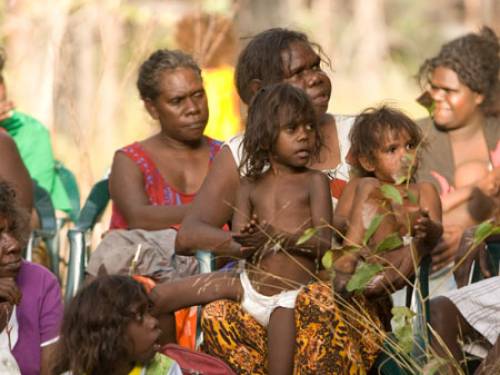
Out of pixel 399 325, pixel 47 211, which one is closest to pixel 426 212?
pixel 399 325

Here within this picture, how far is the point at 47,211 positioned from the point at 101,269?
4.00 feet

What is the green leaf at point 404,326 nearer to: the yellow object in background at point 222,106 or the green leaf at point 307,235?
the green leaf at point 307,235

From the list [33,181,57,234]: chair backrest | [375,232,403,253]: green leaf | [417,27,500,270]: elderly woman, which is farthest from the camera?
[417,27,500,270]: elderly woman

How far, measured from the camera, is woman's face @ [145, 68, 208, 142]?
21.6 ft

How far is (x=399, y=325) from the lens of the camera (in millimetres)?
4719

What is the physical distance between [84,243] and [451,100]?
6.58ft

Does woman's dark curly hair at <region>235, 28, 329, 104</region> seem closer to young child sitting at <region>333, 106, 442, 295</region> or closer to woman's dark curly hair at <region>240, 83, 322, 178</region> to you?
young child sitting at <region>333, 106, 442, 295</region>

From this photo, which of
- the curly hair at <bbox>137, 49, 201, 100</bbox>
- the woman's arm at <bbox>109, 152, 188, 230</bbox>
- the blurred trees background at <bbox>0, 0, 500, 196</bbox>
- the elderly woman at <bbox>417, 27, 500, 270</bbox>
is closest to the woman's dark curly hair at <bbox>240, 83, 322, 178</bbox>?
the blurred trees background at <bbox>0, 0, 500, 196</bbox>

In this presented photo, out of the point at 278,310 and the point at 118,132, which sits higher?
the point at 278,310

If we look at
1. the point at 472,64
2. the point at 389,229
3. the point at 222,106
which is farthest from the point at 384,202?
the point at 222,106

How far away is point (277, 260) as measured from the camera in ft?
16.9

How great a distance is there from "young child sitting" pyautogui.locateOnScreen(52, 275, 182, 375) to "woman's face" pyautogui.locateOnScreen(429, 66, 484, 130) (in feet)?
9.11

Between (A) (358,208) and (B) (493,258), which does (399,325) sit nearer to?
(A) (358,208)

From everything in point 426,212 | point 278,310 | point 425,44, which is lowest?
point 425,44
